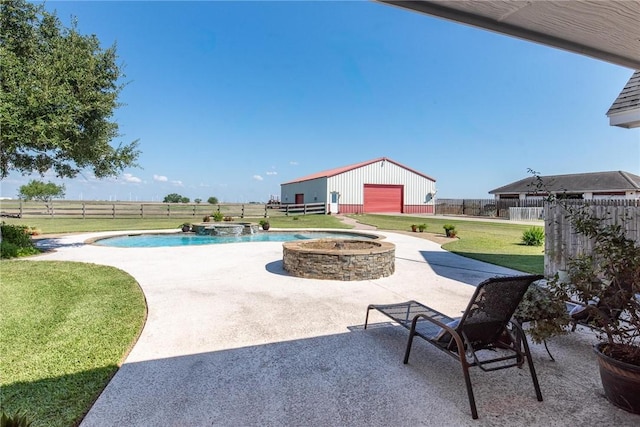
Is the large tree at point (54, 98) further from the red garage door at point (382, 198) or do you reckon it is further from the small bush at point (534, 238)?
the red garage door at point (382, 198)

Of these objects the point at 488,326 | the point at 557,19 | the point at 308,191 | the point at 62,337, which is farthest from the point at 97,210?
the point at 557,19

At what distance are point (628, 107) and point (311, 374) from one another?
24.6 ft

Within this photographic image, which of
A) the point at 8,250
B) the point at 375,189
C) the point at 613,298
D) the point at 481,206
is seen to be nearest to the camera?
the point at 613,298

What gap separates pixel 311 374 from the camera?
119 inches

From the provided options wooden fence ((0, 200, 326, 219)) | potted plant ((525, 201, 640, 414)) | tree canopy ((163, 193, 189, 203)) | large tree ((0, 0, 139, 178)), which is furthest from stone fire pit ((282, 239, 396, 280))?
tree canopy ((163, 193, 189, 203))

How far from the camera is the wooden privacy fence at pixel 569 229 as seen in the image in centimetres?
584

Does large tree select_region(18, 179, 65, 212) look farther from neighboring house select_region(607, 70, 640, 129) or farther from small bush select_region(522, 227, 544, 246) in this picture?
neighboring house select_region(607, 70, 640, 129)

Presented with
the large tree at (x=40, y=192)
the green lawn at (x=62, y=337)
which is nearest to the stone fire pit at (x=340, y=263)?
the green lawn at (x=62, y=337)

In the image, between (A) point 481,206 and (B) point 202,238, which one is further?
(A) point 481,206

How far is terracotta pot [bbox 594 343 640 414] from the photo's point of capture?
2.32 meters

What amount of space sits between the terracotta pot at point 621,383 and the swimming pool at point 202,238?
39.4 ft

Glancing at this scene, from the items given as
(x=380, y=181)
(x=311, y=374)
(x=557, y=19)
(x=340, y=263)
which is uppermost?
(x=380, y=181)

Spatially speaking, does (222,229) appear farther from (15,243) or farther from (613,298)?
(613,298)

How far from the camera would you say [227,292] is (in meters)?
5.86
